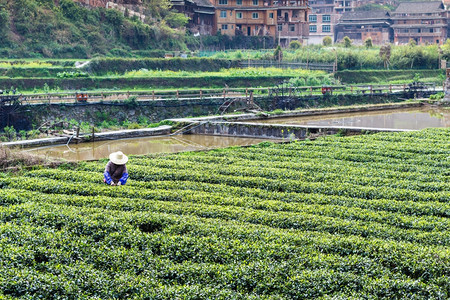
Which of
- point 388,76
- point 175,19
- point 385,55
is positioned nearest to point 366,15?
point 385,55

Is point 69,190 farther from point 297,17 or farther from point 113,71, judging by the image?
point 297,17

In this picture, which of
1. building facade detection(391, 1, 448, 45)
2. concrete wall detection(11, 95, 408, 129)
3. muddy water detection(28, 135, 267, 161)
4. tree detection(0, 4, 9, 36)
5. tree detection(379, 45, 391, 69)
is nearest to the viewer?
muddy water detection(28, 135, 267, 161)

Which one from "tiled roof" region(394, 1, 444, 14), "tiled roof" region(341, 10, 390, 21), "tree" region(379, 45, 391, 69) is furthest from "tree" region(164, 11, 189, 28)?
"tiled roof" region(394, 1, 444, 14)

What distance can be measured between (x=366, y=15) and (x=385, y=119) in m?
63.8

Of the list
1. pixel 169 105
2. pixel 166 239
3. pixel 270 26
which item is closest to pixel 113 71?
pixel 169 105

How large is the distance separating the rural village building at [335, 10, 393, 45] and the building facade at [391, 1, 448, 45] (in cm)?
203

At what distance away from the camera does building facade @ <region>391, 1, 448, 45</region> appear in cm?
8931

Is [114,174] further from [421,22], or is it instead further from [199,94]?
[421,22]

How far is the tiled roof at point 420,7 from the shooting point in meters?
89.6

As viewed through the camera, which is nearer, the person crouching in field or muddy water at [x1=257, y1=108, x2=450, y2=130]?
the person crouching in field

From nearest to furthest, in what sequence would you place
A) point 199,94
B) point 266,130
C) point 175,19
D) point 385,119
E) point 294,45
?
point 266,130 → point 385,119 → point 199,94 → point 175,19 → point 294,45

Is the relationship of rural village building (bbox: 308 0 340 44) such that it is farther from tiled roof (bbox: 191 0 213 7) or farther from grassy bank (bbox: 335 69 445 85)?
grassy bank (bbox: 335 69 445 85)

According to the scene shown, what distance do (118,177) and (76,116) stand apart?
20.1 metres

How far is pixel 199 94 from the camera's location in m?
40.1
